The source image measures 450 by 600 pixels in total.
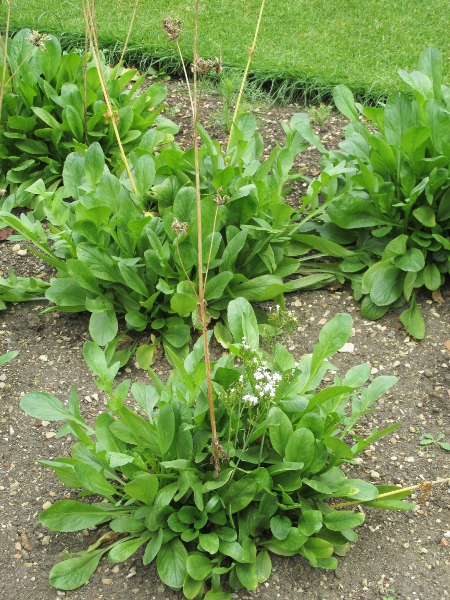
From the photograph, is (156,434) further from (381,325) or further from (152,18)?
(152,18)

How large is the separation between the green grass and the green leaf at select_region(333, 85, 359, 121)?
1.09m

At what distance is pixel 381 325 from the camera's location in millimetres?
4016

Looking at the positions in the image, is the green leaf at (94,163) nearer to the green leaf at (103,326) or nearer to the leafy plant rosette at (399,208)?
the green leaf at (103,326)

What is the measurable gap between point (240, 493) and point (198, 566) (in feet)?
0.95

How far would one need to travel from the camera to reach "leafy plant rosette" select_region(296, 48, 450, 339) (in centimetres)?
396

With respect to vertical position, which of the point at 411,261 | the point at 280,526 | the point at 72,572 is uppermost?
the point at 411,261

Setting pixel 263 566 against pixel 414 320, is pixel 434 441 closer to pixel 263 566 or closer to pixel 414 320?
pixel 414 320

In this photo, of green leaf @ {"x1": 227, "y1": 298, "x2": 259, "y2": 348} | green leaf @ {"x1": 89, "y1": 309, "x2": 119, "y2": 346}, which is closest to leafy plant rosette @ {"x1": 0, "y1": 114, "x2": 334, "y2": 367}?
green leaf @ {"x1": 89, "y1": 309, "x2": 119, "y2": 346}

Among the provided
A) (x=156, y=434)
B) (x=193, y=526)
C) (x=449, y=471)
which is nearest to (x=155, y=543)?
(x=193, y=526)

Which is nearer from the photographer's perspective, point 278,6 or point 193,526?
point 193,526

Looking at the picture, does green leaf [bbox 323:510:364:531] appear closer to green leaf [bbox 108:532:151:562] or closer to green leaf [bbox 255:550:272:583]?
green leaf [bbox 255:550:272:583]

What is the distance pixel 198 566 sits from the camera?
108 inches

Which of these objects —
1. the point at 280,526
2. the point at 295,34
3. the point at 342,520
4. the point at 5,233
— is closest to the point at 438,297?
the point at 342,520

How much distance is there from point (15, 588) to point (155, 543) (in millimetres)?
534
